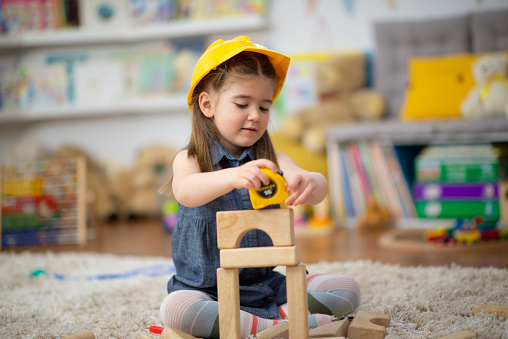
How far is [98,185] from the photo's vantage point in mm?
2740

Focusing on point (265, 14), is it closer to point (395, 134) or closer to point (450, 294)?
point (395, 134)

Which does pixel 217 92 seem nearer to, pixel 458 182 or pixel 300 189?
pixel 300 189

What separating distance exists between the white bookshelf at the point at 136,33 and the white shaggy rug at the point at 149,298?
1.61 m

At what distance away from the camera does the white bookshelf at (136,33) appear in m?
2.71

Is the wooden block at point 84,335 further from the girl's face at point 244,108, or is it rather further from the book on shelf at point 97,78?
the book on shelf at point 97,78

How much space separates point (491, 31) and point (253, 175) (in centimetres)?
195

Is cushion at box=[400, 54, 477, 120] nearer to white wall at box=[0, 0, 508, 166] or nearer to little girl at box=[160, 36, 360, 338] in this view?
white wall at box=[0, 0, 508, 166]

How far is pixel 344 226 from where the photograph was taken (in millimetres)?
2201

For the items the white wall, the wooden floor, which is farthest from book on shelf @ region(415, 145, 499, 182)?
the white wall

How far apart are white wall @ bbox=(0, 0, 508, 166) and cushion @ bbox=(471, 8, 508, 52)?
0.12 m

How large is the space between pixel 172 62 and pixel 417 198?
5.01 feet

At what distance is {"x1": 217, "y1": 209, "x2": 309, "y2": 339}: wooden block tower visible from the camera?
702mm

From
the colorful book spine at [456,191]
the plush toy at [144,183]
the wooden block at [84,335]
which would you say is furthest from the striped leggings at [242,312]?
the plush toy at [144,183]

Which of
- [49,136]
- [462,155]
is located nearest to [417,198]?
[462,155]
